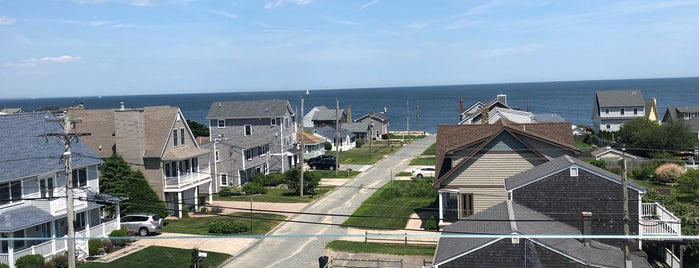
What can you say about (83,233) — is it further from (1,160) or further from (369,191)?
(369,191)

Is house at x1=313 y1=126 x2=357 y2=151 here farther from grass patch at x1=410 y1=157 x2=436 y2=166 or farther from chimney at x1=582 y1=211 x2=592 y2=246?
chimney at x1=582 y1=211 x2=592 y2=246

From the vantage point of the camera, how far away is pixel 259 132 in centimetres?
6450

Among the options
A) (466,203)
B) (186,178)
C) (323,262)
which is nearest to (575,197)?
(466,203)

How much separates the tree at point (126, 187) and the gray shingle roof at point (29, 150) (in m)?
2.57

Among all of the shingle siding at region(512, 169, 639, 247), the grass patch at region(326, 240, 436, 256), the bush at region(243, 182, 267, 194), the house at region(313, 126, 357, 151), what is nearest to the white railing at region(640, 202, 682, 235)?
the shingle siding at region(512, 169, 639, 247)

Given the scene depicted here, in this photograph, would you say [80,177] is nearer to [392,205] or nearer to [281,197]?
[281,197]

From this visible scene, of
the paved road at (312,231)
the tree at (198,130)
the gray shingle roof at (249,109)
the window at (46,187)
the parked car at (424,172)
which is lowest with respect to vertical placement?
the paved road at (312,231)

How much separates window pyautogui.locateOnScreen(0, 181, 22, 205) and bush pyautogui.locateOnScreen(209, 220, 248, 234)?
401 inches

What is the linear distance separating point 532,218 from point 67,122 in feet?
54.9

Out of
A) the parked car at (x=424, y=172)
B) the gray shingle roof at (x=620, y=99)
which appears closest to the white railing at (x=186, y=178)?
the parked car at (x=424, y=172)

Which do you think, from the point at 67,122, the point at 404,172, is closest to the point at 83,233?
the point at 67,122

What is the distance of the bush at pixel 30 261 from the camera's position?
1111 inches

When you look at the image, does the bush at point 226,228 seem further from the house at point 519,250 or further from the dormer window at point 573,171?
the dormer window at point 573,171

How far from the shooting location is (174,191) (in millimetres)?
42250
